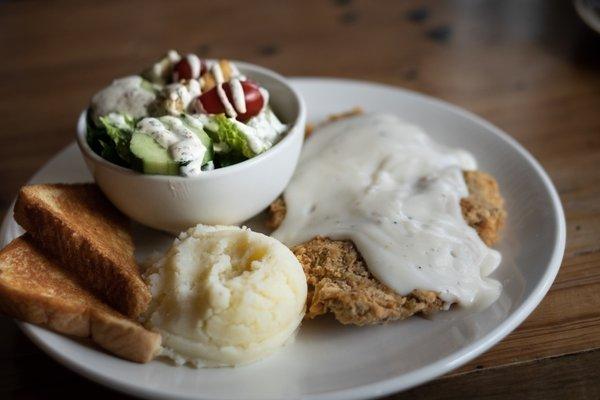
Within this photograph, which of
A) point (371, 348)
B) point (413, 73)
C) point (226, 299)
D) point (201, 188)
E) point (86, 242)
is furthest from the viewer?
point (413, 73)

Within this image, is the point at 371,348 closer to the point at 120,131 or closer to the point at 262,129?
the point at 262,129

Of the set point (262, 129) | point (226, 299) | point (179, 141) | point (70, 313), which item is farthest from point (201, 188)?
point (70, 313)

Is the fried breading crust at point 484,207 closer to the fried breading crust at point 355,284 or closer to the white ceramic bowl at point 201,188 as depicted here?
the fried breading crust at point 355,284

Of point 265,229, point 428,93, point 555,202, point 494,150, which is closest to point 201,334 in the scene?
point 265,229

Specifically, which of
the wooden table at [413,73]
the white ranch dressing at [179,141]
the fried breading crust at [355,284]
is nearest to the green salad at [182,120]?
the white ranch dressing at [179,141]

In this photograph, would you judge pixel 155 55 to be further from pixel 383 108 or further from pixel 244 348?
pixel 244 348

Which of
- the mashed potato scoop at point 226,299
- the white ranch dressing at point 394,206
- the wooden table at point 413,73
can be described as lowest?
the wooden table at point 413,73
